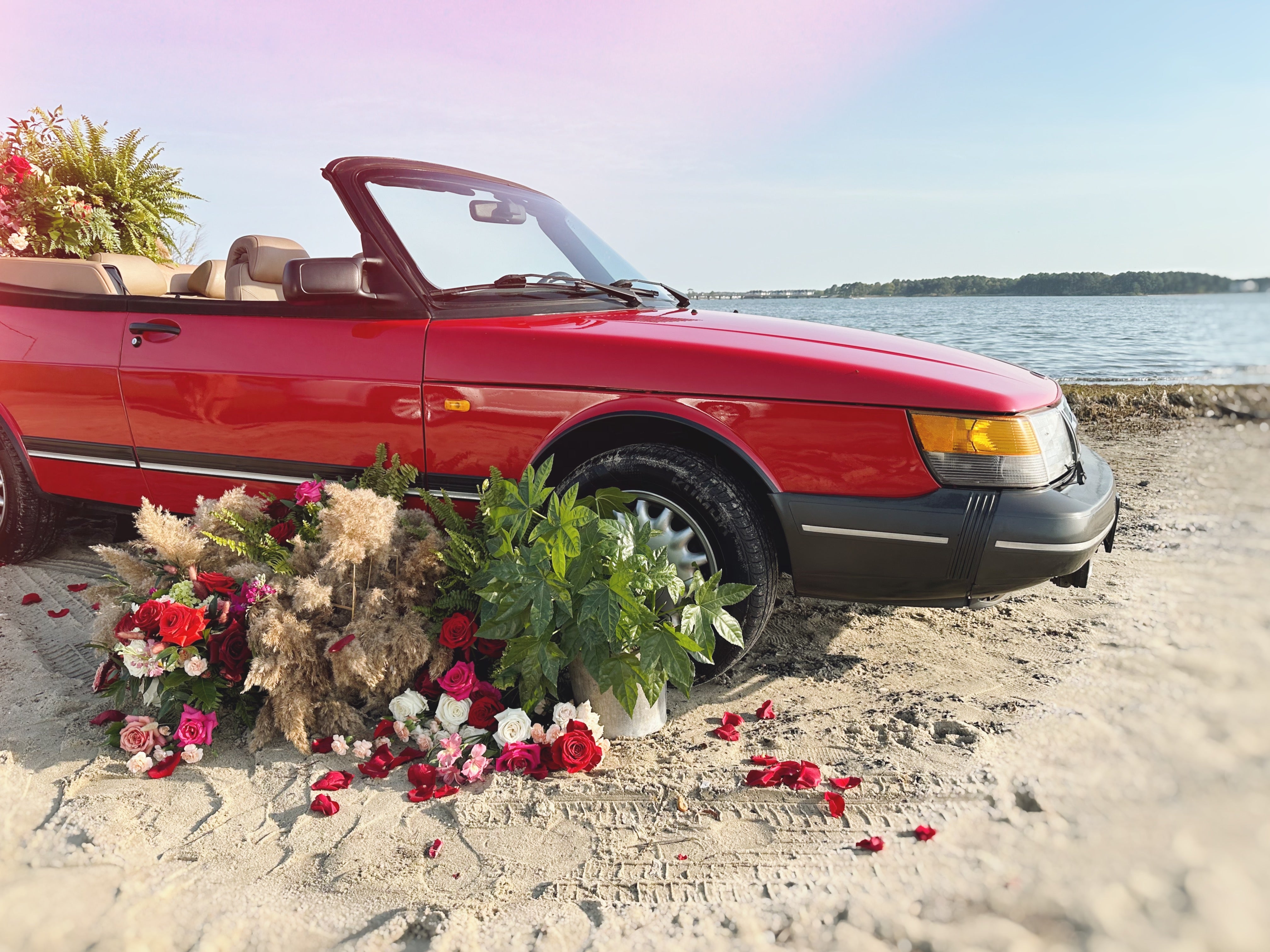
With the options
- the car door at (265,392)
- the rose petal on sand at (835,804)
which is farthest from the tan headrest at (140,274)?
the rose petal on sand at (835,804)

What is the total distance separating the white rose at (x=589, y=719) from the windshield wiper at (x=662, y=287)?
183 cm

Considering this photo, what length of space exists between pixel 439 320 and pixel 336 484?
2.32 feet

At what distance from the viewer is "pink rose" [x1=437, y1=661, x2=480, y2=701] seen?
8.80 ft

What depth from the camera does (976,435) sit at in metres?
2.56

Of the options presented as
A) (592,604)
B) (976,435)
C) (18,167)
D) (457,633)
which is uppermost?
(18,167)

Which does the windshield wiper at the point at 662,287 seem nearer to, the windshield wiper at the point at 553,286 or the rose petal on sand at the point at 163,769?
the windshield wiper at the point at 553,286

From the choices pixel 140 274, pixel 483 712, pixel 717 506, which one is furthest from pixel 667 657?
pixel 140 274

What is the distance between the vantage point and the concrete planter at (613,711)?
270 cm

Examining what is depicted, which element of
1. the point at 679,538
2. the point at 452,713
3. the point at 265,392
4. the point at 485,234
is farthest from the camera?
the point at 485,234

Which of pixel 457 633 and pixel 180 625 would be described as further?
pixel 457 633

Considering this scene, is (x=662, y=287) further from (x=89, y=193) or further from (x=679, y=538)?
(x=89, y=193)

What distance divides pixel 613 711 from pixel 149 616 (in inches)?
56.6

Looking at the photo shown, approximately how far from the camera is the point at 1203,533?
4.87m

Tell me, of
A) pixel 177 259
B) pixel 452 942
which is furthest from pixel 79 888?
pixel 177 259
